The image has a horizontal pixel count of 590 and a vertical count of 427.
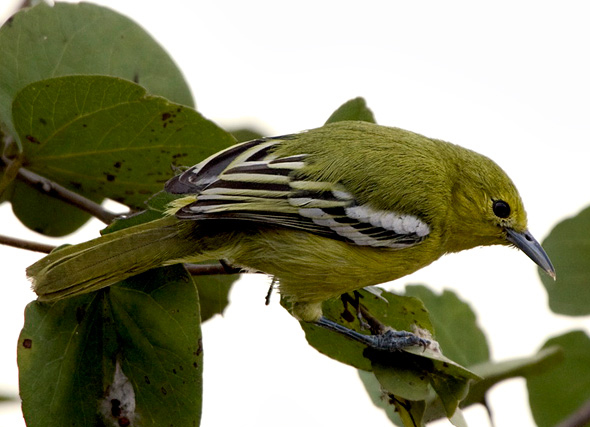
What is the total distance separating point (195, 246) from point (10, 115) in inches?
29.0

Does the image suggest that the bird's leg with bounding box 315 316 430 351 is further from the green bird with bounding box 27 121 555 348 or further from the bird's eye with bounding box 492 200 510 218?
the bird's eye with bounding box 492 200 510 218

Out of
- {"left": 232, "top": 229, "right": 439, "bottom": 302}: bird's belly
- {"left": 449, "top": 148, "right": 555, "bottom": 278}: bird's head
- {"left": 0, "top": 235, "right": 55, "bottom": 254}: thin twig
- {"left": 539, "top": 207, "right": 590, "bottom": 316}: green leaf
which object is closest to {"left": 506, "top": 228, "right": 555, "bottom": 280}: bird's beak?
{"left": 449, "top": 148, "right": 555, "bottom": 278}: bird's head

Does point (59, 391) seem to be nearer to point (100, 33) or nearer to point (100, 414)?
point (100, 414)

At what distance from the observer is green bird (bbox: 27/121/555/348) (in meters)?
2.64

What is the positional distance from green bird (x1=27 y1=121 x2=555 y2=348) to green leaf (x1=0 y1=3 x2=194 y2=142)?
1.16 ft

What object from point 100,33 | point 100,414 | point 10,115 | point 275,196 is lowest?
point 100,414

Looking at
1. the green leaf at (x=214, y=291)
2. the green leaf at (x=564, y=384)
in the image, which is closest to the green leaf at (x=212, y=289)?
the green leaf at (x=214, y=291)

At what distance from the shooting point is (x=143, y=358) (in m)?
2.44

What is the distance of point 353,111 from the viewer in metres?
2.93

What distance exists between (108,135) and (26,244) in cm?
43

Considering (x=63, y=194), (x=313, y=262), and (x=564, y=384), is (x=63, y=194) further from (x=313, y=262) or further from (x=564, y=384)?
(x=564, y=384)

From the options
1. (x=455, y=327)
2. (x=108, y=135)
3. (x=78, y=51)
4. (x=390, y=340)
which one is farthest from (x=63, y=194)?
(x=455, y=327)

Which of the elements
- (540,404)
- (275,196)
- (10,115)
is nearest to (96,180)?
(10,115)

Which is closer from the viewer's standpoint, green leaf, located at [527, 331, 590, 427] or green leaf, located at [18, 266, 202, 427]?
green leaf, located at [18, 266, 202, 427]
